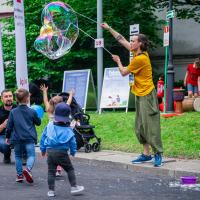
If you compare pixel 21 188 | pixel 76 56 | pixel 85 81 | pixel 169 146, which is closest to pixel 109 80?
pixel 85 81

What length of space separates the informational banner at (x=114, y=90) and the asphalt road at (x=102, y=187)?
27.6 ft

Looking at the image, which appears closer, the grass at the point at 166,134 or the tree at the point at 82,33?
the grass at the point at 166,134

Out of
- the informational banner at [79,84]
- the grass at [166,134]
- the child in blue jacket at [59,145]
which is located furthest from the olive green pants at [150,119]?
the informational banner at [79,84]

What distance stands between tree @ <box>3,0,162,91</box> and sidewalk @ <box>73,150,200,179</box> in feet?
41.6

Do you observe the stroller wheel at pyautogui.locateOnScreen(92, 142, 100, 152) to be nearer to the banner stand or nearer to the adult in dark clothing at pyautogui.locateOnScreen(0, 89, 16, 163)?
the adult in dark clothing at pyautogui.locateOnScreen(0, 89, 16, 163)

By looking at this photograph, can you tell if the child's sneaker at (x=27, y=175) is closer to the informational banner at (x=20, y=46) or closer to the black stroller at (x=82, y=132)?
the black stroller at (x=82, y=132)

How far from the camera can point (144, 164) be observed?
10.9 metres

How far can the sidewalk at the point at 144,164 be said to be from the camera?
400 inches

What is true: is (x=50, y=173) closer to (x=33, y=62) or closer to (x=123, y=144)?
(x=123, y=144)

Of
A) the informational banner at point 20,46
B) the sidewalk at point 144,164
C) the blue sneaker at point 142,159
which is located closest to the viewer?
the sidewalk at point 144,164

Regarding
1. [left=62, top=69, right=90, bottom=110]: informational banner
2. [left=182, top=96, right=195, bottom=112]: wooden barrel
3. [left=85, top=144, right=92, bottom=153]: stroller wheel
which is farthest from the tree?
[left=85, top=144, right=92, bottom=153]: stroller wheel

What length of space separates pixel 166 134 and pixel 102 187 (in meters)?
5.03

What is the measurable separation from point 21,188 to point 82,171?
2.27 meters

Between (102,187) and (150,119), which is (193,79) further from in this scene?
(102,187)
